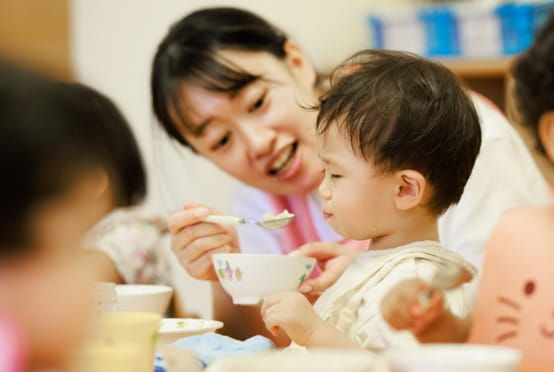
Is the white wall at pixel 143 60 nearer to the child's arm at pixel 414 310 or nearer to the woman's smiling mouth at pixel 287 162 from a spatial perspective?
the woman's smiling mouth at pixel 287 162

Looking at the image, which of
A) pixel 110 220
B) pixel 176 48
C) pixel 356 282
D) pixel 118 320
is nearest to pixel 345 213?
pixel 356 282

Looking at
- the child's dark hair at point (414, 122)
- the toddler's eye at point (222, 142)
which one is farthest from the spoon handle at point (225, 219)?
the toddler's eye at point (222, 142)

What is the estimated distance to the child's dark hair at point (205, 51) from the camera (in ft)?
5.20

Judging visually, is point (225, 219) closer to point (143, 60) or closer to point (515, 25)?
point (143, 60)

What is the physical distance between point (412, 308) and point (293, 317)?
10.3 inches

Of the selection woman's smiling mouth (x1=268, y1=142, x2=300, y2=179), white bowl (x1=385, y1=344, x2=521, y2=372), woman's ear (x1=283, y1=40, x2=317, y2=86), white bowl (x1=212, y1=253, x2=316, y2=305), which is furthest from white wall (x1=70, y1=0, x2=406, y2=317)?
white bowl (x1=385, y1=344, x2=521, y2=372)

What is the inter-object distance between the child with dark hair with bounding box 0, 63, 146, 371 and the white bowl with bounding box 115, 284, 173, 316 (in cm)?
67

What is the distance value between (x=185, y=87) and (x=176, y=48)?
0.09 meters

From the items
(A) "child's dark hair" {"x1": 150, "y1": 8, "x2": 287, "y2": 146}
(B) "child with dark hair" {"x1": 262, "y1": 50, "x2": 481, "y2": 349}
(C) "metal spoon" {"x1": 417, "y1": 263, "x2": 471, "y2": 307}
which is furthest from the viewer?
(A) "child's dark hair" {"x1": 150, "y1": 8, "x2": 287, "y2": 146}

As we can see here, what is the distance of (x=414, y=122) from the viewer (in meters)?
1.05

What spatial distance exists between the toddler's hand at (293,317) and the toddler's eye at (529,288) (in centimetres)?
26

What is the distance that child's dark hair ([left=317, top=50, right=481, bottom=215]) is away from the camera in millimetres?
1053

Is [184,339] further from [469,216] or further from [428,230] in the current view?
[469,216]

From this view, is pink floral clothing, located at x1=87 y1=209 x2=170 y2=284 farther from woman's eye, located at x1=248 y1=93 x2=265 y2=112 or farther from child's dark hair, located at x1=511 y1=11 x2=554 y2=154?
child's dark hair, located at x1=511 y1=11 x2=554 y2=154
